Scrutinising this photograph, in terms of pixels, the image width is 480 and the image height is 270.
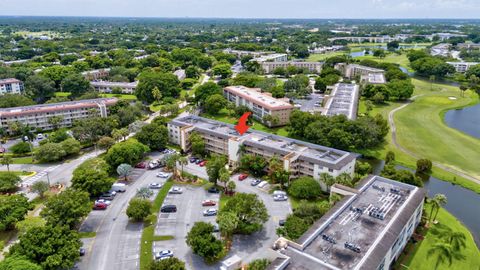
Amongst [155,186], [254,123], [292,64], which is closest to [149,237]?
[155,186]

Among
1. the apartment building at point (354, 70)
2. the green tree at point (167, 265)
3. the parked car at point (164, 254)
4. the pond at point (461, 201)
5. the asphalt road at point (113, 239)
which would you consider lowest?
the pond at point (461, 201)

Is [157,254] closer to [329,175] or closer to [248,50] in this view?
[329,175]

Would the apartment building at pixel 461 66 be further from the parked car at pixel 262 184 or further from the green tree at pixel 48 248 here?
the green tree at pixel 48 248

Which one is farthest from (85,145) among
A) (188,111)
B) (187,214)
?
(187,214)

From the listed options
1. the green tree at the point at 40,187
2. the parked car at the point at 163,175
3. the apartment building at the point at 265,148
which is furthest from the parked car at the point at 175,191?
the green tree at the point at 40,187

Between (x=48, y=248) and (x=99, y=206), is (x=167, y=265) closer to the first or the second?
(x=48, y=248)
